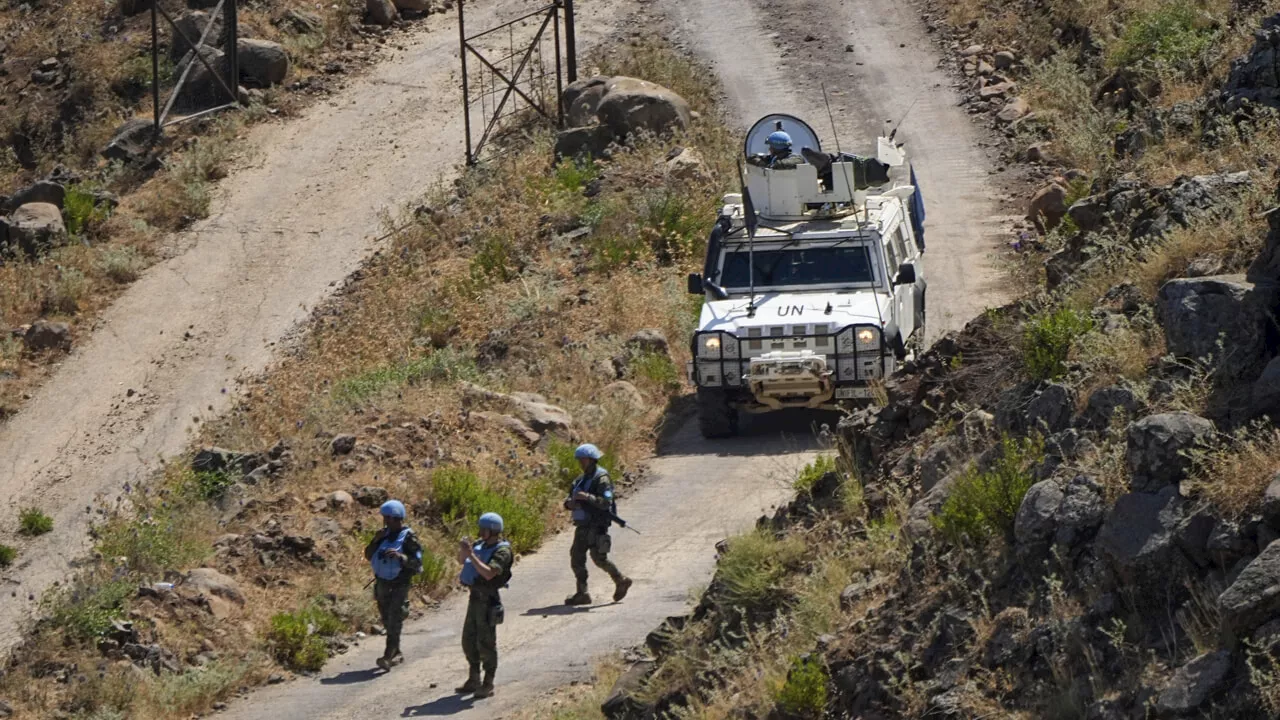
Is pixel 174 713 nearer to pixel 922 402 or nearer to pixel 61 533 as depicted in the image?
pixel 922 402

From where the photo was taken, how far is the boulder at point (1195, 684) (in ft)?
23.0

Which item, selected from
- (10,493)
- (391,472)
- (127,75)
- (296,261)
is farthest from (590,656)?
(127,75)

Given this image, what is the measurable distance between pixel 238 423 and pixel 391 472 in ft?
15.4

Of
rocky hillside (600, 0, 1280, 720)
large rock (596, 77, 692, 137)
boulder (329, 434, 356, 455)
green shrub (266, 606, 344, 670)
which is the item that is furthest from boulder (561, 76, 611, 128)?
green shrub (266, 606, 344, 670)

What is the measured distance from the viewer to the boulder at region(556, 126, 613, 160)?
28.0 m

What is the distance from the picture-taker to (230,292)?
26688 mm

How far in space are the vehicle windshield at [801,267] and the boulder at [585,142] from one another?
10.5 metres

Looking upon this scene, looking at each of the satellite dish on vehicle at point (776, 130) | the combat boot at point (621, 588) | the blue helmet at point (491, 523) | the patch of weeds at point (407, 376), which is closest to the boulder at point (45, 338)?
the patch of weeds at point (407, 376)

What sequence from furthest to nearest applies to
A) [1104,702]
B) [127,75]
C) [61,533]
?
[127,75], [61,533], [1104,702]

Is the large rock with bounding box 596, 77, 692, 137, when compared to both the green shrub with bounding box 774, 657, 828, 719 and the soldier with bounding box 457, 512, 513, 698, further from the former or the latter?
the green shrub with bounding box 774, 657, 828, 719

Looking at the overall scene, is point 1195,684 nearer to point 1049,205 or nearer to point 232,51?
point 1049,205

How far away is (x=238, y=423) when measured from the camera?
67.4 ft

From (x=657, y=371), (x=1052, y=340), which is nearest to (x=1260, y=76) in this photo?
(x=1052, y=340)

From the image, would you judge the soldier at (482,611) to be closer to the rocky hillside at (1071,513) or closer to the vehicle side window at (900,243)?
the rocky hillside at (1071,513)
